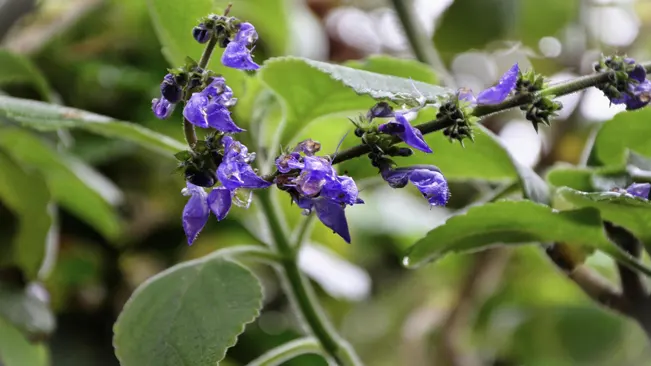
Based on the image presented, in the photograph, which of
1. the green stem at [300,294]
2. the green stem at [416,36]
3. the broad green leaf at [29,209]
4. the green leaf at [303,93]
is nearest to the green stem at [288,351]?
the green stem at [300,294]

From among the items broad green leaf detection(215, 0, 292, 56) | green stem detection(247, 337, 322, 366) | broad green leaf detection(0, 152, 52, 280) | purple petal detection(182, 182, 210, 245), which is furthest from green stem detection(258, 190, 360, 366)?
broad green leaf detection(215, 0, 292, 56)

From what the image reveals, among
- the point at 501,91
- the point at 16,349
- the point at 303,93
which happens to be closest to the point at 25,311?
the point at 16,349

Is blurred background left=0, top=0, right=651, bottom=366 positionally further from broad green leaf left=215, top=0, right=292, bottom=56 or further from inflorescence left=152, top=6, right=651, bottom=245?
inflorescence left=152, top=6, right=651, bottom=245

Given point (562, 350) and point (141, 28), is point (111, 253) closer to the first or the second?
point (141, 28)

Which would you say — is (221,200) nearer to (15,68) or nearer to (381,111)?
(381,111)

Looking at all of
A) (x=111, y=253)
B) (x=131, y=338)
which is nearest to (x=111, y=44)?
(x=111, y=253)

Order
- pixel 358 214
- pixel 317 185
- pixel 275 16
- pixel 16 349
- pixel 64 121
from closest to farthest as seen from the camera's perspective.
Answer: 1. pixel 317 185
2. pixel 64 121
3. pixel 16 349
4. pixel 275 16
5. pixel 358 214
